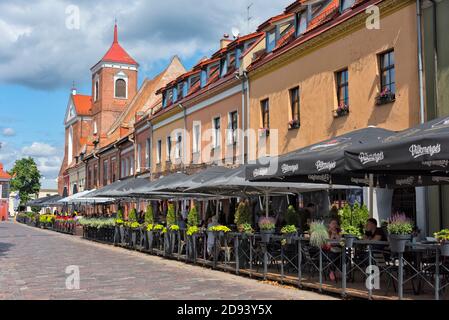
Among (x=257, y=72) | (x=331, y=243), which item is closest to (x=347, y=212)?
(x=331, y=243)

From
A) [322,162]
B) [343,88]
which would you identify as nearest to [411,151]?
[322,162]

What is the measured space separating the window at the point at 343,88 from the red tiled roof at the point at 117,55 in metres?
53.3

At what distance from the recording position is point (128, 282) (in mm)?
12867

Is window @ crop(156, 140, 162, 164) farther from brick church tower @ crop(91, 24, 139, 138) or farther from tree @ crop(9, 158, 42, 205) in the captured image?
tree @ crop(9, 158, 42, 205)

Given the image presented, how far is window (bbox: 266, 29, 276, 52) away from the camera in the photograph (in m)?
23.6

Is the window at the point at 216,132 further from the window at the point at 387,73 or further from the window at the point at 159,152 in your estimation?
the window at the point at 387,73

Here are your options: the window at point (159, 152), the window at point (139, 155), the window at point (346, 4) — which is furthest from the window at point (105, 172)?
the window at point (346, 4)

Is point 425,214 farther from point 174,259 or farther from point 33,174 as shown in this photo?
point 33,174

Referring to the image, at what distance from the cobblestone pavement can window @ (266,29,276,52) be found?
31.8 feet

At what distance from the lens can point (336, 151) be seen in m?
10.6

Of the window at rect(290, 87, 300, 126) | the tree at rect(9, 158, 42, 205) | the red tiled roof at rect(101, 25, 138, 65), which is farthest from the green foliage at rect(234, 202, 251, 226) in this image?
the tree at rect(9, 158, 42, 205)

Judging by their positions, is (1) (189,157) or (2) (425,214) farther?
(1) (189,157)

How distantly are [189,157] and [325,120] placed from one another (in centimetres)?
1270

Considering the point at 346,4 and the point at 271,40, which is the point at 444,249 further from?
the point at 271,40
